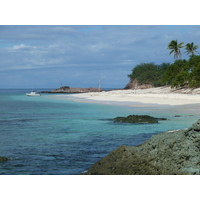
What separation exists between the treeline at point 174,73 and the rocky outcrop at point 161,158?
48433mm

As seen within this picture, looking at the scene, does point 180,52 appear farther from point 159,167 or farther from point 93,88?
point 93,88

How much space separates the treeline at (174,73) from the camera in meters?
56.3

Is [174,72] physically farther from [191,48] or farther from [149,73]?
[149,73]

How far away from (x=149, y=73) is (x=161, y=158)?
9784cm

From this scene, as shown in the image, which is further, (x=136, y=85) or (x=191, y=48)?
(x=136, y=85)

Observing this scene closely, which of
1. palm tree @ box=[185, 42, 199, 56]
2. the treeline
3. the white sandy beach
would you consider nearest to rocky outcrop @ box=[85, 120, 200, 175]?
the white sandy beach

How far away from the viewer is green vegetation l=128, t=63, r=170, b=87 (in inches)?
3999

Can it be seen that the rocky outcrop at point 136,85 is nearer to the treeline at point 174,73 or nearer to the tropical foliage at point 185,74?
the treeline at point 174,73

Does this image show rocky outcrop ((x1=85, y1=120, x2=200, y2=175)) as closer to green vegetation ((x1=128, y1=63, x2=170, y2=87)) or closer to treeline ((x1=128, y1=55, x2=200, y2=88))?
treeline ((x1=128, y1=55, x2=200, y2=88))

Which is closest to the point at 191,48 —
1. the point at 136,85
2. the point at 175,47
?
the point at 175,47

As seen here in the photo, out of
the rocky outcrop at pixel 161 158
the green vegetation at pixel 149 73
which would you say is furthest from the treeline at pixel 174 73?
the rocky outcrop at pixel 161 158

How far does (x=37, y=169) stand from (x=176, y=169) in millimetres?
4051

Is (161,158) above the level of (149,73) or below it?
below

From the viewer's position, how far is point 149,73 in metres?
105
